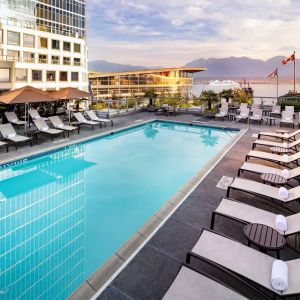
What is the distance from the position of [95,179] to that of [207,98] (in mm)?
11572

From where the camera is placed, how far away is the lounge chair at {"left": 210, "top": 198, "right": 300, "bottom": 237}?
4.00m

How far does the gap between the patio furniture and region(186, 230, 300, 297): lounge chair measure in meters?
0.22

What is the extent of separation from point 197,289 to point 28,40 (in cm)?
4816

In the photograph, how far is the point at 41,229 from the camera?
5.31 meters

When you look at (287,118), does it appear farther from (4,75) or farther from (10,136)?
(4,75)

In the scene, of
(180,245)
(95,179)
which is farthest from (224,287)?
(95,179)

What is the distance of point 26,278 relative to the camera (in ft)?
13.0

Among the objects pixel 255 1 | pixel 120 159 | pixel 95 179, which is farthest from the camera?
pixel 255 1

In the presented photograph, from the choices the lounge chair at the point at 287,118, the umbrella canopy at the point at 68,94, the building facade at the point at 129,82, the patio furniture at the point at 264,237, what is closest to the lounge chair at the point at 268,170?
the patio furniture at the point at 264,237

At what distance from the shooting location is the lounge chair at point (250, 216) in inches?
158

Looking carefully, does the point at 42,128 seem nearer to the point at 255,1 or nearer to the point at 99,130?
the point at 99,130

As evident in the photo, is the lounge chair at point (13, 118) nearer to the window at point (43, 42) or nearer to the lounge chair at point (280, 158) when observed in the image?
the lounge chair at point (280, 158)

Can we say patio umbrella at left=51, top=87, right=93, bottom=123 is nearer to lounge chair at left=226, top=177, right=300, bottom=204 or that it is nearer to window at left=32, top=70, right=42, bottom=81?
lounge chair at left=226, top=177, right=300, bottom=204

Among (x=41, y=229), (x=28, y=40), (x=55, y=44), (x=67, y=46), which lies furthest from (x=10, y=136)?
→ (x=67, y=46)
